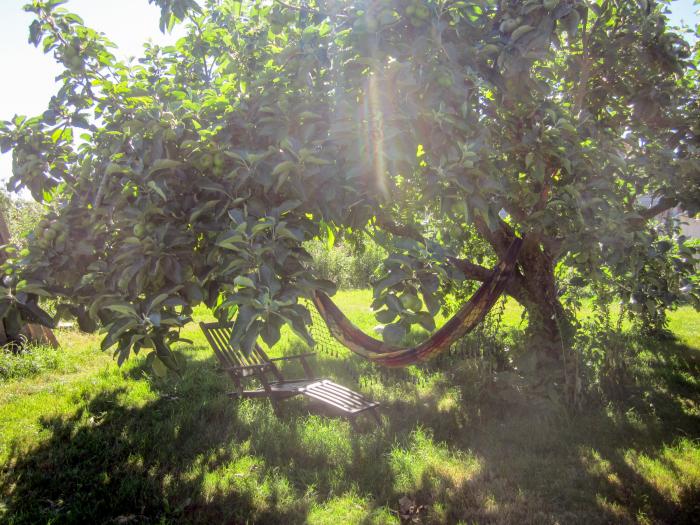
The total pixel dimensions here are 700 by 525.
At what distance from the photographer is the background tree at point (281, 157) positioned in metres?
2.10

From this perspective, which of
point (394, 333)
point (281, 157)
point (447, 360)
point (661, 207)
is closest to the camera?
point (394, 333)

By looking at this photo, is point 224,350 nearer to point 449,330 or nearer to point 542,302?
point 449,330

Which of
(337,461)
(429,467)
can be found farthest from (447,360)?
(337,461)

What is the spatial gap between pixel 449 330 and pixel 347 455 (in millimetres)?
1249

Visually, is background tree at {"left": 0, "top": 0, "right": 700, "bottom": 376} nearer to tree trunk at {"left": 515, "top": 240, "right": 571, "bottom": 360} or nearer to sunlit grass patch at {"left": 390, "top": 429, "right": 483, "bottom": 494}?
tree trunk at {"left": 515, "top": 240, "right": 571, "bottom": 360}

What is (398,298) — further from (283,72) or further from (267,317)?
(283,72)

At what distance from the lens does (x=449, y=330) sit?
3.31 metres

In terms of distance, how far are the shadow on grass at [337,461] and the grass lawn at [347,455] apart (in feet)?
0.04

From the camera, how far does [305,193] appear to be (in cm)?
230

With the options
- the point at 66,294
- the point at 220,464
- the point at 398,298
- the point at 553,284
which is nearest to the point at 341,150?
the point at 398,298

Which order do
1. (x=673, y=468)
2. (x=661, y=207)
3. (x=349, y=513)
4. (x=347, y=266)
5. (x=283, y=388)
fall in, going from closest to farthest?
(x=349, y=513) < (x=673, y=468) < (x=661, y=207) < (x=283, y=388) < (x=347, y=266)

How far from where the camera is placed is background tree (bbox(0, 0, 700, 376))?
210 cm

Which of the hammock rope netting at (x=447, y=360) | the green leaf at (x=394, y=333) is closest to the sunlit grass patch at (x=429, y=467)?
the hammock rope netting at (x=447, y=360)

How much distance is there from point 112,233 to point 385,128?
4.72ft
